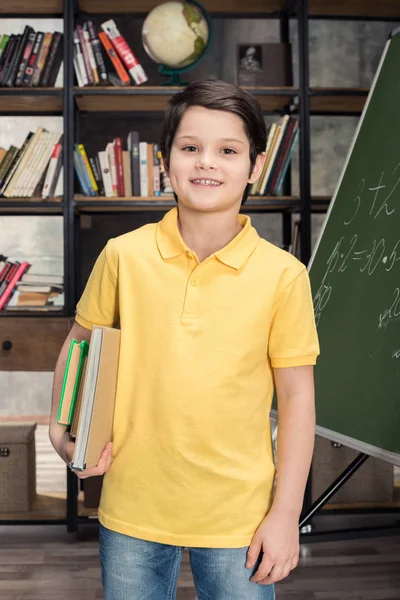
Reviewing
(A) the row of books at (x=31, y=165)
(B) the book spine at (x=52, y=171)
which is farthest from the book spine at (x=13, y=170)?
(B) the book spine at (x=52, y=171)

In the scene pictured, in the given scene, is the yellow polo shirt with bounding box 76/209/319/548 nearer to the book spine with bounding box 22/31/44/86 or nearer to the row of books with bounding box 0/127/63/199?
the row of books with bounding box 0/127/63/199

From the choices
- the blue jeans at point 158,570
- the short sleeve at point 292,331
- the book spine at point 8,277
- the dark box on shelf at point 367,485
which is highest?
the book spine at point 8,277

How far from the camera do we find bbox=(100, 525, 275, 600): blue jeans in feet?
3.08

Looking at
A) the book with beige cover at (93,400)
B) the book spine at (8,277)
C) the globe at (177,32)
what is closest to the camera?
the book with beige cover at (93,400)

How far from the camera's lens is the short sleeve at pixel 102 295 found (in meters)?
1.02

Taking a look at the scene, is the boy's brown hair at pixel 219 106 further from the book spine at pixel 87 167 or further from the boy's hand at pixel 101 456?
the book spine at pixel 87 167

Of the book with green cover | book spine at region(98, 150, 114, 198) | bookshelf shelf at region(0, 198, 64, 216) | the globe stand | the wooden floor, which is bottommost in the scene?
the wooden floor

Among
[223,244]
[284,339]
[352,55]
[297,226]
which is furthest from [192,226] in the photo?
[352,55]

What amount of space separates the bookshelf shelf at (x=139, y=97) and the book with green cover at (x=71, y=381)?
2225 millimetres

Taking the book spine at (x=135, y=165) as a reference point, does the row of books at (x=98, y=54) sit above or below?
above

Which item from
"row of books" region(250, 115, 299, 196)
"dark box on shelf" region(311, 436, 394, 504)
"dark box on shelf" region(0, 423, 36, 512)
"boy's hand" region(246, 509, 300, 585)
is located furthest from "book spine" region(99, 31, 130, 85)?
"boy's hand" region(246, 509, 300, 585)

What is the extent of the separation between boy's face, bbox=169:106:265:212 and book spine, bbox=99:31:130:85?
2.12 meters

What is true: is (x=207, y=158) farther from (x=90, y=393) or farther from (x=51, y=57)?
(x=51, y=57)

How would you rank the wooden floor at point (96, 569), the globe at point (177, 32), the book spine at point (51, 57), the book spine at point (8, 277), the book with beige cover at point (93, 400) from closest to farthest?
the book with beige cover at point (93, 400) < the wooden floor at point (96, 569) < the globe at point (177, 32) < the book spine at point (51, 57) < the book spine at point (8, 277)
